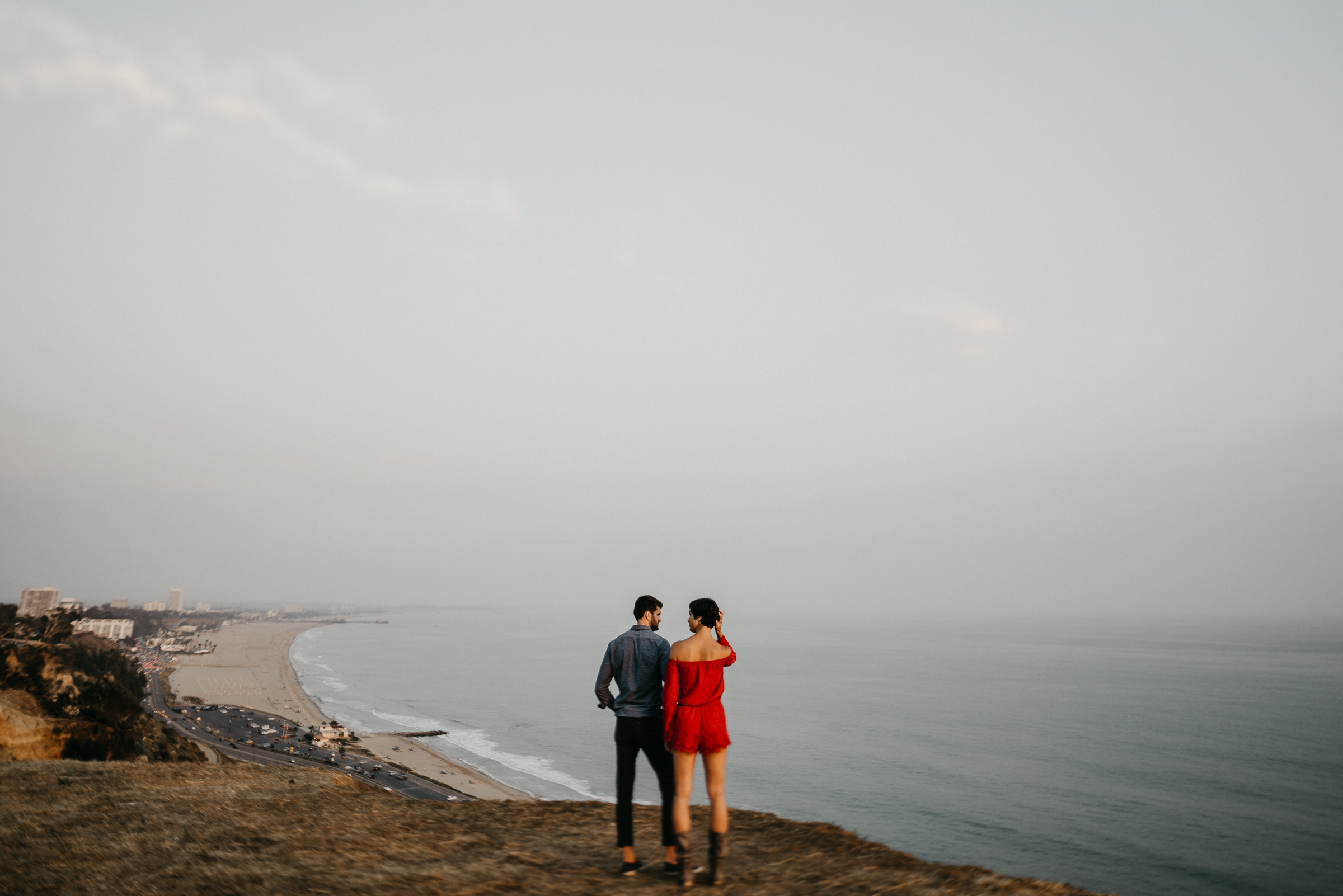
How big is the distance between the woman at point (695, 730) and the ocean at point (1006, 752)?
106 feet

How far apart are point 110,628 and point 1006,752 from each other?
181 metres

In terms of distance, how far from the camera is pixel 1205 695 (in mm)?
88062

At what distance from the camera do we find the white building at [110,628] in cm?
15250

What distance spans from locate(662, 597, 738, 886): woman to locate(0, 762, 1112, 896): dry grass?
1.18 feet

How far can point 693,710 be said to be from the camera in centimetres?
626

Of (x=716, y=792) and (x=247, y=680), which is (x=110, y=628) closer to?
(x=247, y=680)

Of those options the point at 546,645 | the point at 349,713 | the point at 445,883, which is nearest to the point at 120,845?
the point at 445,883

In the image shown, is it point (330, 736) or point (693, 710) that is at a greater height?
point (693, 710)

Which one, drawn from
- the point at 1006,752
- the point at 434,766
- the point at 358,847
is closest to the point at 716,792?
the point at 358,847

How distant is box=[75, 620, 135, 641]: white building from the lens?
15250 centimetres

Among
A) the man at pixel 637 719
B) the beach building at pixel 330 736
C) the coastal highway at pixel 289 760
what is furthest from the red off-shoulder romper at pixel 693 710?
the beach building at pixel 330 736

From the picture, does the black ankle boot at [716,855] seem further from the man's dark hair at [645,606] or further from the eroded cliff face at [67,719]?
the eroded cliff face at [67,719]

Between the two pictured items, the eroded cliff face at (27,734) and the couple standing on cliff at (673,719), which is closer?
the couple standing on cliff at (673,719)

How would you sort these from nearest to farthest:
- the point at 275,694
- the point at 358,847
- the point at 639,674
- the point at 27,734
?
the point at 639,674, the point at 358,847, the point at 27,734, the point at 275,694
